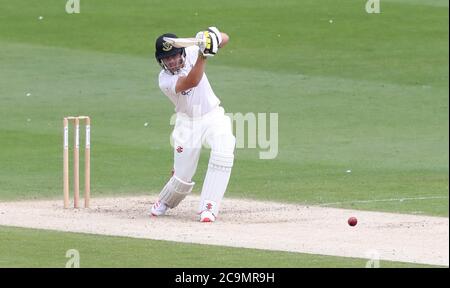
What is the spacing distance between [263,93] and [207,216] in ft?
33.1

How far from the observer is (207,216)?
539 inches

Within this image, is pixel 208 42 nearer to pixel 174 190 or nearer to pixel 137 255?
pixel 174 190

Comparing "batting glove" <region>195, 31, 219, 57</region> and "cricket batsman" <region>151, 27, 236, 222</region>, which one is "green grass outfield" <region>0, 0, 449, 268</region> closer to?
"cricket batsman" <region>151, 27, 236, 222</region>

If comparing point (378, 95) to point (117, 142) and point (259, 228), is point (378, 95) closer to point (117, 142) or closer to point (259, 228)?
point (117, 142)

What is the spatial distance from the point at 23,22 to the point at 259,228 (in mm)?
16684

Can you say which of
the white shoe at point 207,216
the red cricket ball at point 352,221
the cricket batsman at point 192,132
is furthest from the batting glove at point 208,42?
the red cricket ball at point 352,221

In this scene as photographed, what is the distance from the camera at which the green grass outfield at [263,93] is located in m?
16.7

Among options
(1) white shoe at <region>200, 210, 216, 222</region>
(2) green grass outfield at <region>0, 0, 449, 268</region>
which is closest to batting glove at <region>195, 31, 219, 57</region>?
(1) white shoe at <region>200, 210, 216, 222</region>

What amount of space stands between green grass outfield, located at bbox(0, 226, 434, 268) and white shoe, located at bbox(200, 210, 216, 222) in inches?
51.6

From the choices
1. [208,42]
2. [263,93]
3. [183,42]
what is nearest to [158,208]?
[183,42]
